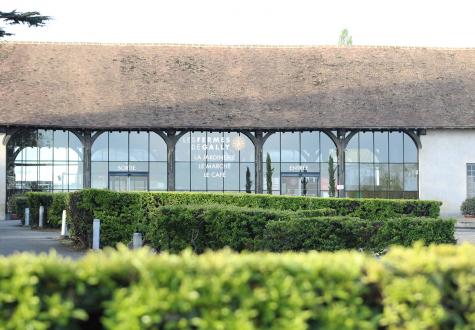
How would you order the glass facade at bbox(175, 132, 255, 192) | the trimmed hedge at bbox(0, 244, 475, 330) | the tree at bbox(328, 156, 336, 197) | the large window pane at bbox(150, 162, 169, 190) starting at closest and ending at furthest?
the trimmed hedge at bbox(0, 244, 475, 330), the tree at bbox(328, 156, 336, 197), the glass facade at bbox(175, 132, 255, 192), the large window pane at bbox(150, 162, 169, 190)

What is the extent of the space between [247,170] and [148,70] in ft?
23.6

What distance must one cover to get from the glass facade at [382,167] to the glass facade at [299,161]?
1120 mm

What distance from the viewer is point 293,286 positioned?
4555 millimetres

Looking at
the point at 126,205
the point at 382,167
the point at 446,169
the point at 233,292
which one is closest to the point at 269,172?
the point at 382,167

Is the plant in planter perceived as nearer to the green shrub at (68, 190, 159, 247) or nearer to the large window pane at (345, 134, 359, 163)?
the large window pane at (345, 134, 359, 163)

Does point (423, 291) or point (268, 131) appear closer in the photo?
point (423, 291)

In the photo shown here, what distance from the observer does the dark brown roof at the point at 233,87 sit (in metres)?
37.9

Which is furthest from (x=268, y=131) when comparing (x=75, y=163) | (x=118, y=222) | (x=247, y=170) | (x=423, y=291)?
(x=423, y=291)

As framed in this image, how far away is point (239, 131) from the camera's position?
38.9 m

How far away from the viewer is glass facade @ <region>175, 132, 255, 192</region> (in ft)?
131

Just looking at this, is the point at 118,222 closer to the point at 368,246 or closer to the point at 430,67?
the point at 368,246

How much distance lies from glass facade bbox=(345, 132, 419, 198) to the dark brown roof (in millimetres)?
1939

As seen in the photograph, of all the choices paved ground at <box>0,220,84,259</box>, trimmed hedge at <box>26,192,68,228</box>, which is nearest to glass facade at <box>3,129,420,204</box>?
trimmed hedge at <box>26,192,68,228</box>

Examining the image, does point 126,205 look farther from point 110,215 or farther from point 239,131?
point 239,131
